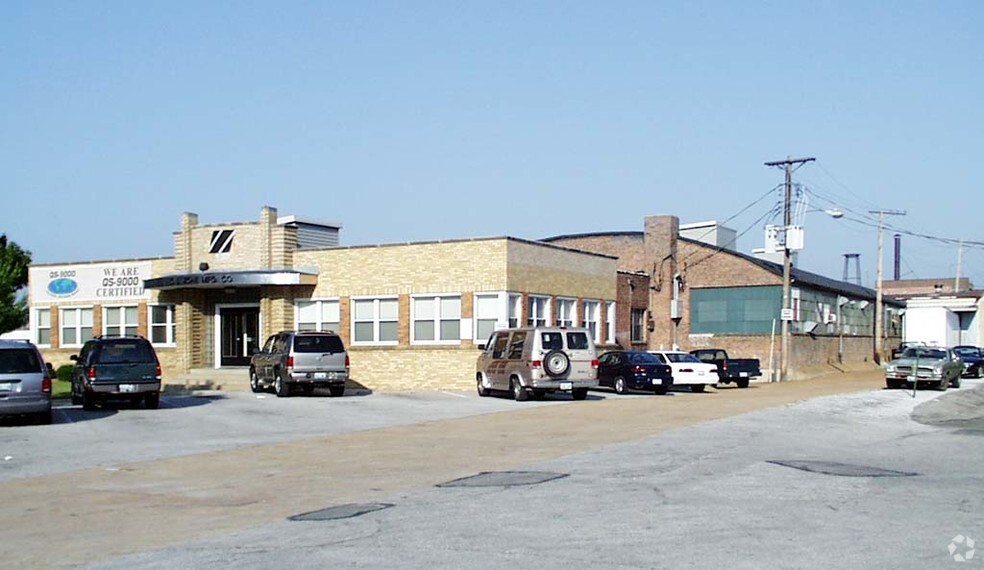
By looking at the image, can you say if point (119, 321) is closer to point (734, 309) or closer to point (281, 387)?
point (281, 387)

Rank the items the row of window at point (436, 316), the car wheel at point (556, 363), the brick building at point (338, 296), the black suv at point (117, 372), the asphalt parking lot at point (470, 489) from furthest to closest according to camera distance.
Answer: the brick building at point (338, 296)
the row of window at point (436, 316)
the car wheel at point (556, 363)
the black suv at point (117, 372)
the asphalt parking lot at point (470, 489)

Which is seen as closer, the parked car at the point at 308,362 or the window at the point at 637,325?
the parked car at the point at 308,362

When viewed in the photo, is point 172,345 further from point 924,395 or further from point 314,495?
point 314,495

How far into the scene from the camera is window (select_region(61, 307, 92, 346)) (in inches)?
1713

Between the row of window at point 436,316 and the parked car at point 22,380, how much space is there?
15428mm

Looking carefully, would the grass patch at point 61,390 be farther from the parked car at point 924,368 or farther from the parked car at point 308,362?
the parked car at point 924,368

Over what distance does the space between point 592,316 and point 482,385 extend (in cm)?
1029

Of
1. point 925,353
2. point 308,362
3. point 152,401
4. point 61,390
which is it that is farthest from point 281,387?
point 925,353

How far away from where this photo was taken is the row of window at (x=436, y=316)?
115ft

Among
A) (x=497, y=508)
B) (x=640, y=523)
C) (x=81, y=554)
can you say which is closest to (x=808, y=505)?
(x=640, y=523)

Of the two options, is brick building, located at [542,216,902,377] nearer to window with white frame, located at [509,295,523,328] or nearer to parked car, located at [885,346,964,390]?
parked car, located at [885,346,964,390]

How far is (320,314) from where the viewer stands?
37.9 m

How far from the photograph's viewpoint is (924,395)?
33.8 m

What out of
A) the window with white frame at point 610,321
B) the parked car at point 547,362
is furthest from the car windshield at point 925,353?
the parked car at point 547,362
